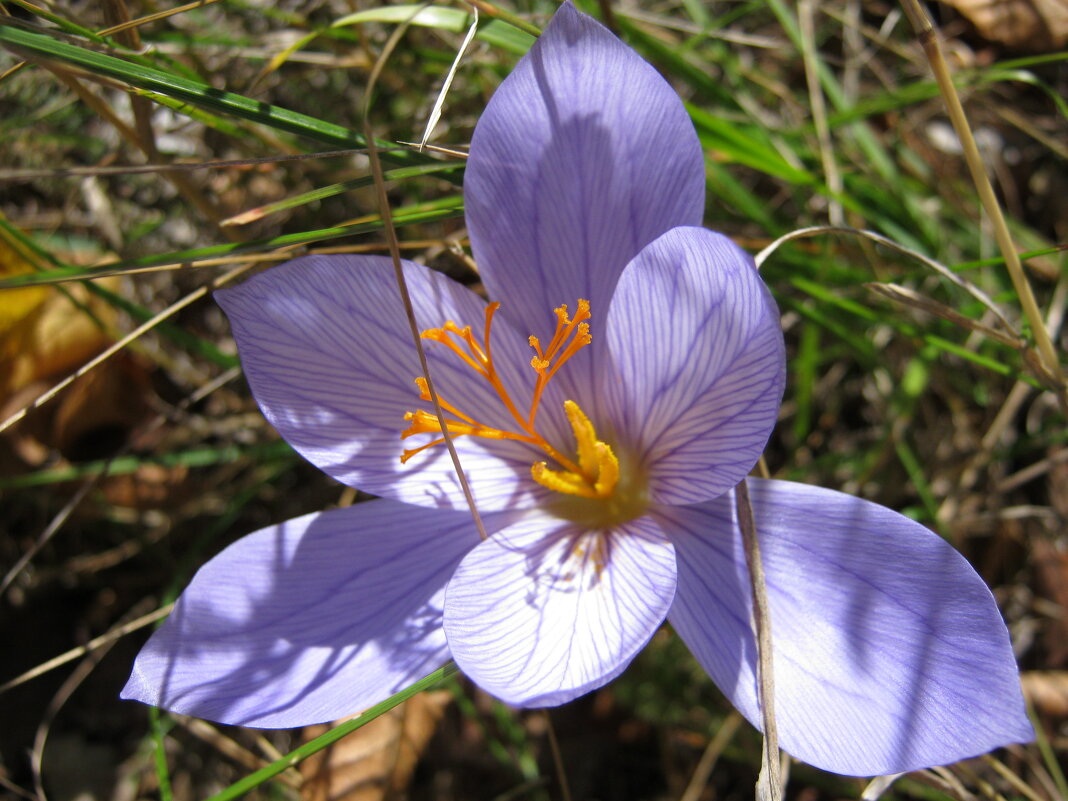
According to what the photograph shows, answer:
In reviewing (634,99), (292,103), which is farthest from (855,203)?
(292,103)

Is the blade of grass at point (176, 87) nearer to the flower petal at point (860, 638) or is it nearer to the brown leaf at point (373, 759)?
the flower petal at point (860, 638)

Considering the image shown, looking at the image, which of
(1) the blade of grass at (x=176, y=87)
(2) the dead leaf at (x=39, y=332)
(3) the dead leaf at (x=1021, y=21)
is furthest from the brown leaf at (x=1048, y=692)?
(2) the dead leaf at (x=39, y=332)

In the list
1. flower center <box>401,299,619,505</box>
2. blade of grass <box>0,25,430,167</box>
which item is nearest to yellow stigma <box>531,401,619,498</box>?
flower center <box>401,299,619,505</box>

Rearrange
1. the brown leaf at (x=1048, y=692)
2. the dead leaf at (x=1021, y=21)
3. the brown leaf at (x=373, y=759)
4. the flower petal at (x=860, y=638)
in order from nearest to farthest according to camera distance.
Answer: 1. the flower petal at (x=860, y=638)
2. the brown leaf at (x=373, y=759)
3. the brown leaf at (x=1048, y=692)
4. the dead leaf at (x=1021, y=21)

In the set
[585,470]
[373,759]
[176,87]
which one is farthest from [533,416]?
[373,759]

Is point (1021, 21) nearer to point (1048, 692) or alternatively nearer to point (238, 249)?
point (1048, 692)

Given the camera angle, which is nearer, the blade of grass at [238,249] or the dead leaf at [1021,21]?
the blade of grass at [238,249]

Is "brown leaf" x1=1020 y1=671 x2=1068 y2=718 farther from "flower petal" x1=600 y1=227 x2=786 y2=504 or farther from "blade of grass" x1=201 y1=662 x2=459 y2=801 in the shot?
"blade of grass" x1=201 y1=662 x2=459 y2=801
